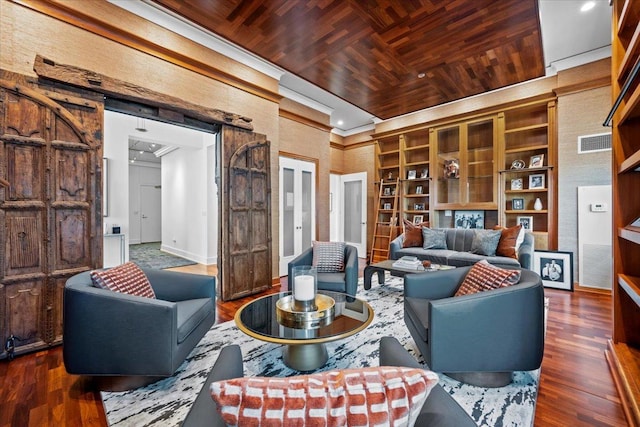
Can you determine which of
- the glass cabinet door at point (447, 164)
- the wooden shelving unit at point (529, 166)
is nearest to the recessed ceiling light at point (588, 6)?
the wooden shelving unit at point (529, 166)

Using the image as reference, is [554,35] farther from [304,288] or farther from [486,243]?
[304,288]

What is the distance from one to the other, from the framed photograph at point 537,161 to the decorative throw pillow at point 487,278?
3450mm

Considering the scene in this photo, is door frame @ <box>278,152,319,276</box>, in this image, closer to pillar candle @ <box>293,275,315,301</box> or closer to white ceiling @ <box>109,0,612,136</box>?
white ceiling @ <box>109,0,612,136</box>

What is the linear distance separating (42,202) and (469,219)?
5.87m

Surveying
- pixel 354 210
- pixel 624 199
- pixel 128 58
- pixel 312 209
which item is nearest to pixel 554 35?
pixel 624 199

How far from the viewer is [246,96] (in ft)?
13.1

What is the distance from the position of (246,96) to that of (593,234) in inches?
203

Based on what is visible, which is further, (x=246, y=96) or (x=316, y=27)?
(x=246, y=96)

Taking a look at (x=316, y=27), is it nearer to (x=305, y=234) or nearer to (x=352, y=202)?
(x=305, y=234)

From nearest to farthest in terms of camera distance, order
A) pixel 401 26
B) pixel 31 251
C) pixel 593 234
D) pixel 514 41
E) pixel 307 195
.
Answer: pixel 31 251
pixel 401 26
pixel 514 41
pixel 593 234
pixel 307 195

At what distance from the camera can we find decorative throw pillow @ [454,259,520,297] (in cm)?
186

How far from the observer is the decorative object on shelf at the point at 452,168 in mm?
5359

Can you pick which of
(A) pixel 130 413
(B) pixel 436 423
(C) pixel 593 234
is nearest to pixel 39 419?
(A) pixel 130 413

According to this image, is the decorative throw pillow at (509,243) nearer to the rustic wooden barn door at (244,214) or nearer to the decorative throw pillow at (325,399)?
the rustic wooden barn door at (244,214)
